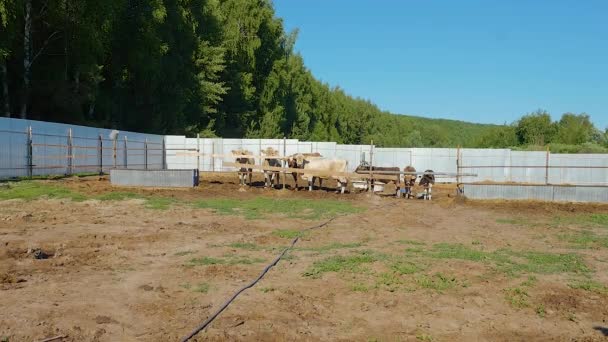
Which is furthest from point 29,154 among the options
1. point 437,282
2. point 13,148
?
point 437,282

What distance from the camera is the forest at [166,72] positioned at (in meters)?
30.6

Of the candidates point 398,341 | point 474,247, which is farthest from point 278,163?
point 398,341

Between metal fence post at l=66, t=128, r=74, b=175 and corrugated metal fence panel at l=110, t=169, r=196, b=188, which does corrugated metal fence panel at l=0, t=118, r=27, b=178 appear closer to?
metal fence post at l=66, t=128, r=74, b=175

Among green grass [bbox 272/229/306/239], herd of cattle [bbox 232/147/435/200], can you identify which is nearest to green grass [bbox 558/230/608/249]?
green grass [bbox 272/229/306/239]

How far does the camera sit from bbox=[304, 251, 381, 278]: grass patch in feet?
27.9

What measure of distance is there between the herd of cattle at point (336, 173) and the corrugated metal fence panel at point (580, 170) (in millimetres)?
14216

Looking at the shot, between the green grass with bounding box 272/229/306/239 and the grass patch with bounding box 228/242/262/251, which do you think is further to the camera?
the green grass with bounding box 272/229/306/239

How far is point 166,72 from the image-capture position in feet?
145

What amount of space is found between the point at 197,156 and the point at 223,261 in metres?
20.8

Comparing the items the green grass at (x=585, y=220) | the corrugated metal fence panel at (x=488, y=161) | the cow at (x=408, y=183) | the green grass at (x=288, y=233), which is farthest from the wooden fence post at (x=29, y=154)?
the corrugated metal fence panel at (x=488, y=161)

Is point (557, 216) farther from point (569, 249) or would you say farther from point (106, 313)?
point (106, 313)

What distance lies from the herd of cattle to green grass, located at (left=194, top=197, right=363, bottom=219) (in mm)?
3234

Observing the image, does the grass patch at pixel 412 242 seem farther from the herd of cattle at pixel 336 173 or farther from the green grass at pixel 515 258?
the herd of cattle at pixel 336 173

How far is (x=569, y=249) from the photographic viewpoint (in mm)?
11117
